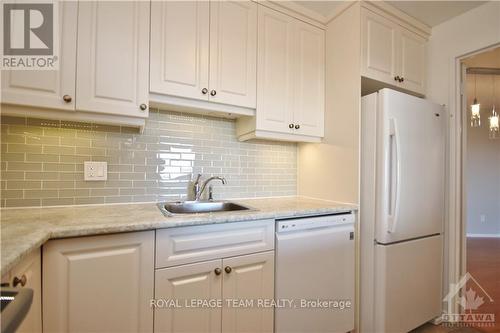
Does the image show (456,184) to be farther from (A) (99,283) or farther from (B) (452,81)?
(A) (99,283)

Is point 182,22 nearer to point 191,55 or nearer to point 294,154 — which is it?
point 191,55

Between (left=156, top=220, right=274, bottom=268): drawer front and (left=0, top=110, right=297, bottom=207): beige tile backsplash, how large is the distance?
0.61 m

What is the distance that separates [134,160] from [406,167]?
1812 millimetres

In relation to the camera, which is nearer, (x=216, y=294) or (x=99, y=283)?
(x=99, y=283)

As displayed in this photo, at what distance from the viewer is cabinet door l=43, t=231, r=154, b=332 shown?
99cm

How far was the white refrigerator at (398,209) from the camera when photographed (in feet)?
5.33

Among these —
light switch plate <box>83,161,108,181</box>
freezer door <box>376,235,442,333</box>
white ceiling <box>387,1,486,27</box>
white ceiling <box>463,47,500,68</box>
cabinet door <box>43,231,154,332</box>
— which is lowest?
freezer door <box>376,235,442,333</box>

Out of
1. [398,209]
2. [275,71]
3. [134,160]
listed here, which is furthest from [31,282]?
[398,209]

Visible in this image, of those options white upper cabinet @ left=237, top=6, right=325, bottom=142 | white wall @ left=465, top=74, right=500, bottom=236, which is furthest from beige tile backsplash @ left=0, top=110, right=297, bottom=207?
white wall @ left=465, top=74, right=500, bottom=236

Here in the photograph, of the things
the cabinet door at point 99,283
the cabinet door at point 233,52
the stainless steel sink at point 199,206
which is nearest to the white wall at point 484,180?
the cabinet door at point 233,52

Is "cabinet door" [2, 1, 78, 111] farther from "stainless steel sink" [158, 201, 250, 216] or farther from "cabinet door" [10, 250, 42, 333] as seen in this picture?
"stainless steel sink" [158, 201, 250, 216]

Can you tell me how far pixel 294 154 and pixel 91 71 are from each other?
163 cm

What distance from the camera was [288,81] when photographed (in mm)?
1854

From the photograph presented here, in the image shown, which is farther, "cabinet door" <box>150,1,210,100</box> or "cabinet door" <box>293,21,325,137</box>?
"cabinet door" <box>293,21,325,137</box>
